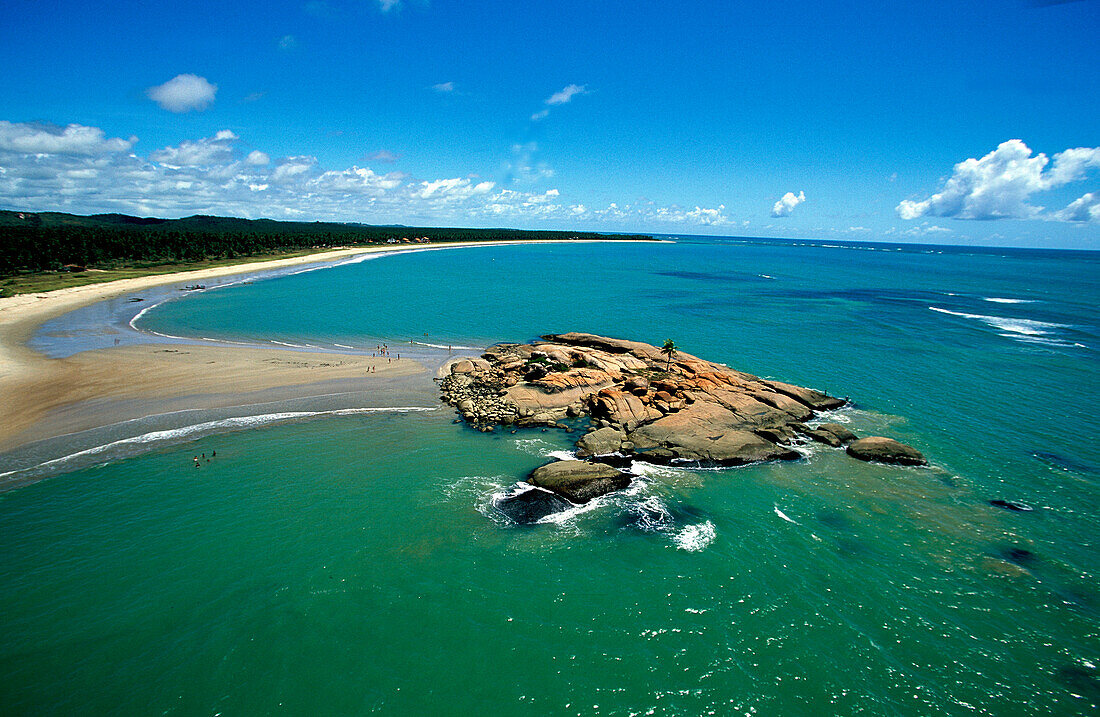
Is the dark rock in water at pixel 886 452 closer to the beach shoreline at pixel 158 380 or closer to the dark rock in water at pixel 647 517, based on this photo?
the dark rock in water at pixel 647 517

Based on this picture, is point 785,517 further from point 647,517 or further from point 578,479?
point 578,479

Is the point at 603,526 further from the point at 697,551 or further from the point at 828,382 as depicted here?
the point at 828,382

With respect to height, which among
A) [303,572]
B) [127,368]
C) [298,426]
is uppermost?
[127,368]

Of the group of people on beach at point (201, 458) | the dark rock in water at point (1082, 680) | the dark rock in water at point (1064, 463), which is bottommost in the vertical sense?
the dark rock in water at point (1082, 680)

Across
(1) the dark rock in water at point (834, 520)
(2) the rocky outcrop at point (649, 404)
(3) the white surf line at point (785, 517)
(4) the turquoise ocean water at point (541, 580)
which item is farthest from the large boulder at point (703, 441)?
(1) the dark rock in water at point (834, 520)

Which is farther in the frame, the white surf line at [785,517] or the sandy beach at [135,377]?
the sandy beach at [135,377]

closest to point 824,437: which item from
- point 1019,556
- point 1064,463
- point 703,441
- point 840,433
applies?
point 840,433

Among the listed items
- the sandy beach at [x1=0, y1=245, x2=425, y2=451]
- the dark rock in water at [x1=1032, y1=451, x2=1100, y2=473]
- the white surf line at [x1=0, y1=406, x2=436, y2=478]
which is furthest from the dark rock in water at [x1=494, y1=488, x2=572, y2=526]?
the dark rock in water at [x1=1032, y1=451, x2=1100, y2=473]

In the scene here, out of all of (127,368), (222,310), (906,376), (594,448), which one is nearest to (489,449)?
(594,448)

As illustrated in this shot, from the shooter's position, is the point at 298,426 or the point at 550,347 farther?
the point at 550,347
